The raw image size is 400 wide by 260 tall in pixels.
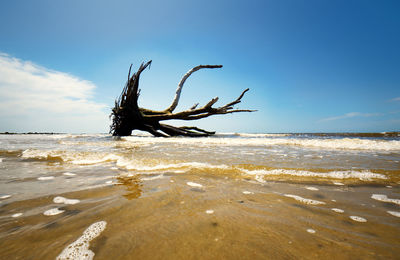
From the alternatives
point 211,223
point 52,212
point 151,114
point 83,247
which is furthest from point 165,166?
point 151,114

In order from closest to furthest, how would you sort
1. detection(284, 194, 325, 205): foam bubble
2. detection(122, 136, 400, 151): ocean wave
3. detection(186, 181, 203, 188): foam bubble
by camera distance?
detection(284, 194, 325, 205): foam bubble, detection(186, 181, 203, 188): foam bubble, detection(122, 136, 400, 151): ocean wave

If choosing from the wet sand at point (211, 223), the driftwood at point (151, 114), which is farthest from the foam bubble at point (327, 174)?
the driftwood at point (151, 114)

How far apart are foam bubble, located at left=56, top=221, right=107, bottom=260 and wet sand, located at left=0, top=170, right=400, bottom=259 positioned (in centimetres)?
3

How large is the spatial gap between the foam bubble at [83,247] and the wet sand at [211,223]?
0.03m

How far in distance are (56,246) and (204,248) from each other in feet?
2.55

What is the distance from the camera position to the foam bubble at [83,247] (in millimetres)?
892

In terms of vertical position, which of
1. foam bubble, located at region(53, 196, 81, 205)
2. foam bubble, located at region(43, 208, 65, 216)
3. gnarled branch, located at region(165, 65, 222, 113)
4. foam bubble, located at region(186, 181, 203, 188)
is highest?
gnarled branch, located at region(165, 65, 222, 113)

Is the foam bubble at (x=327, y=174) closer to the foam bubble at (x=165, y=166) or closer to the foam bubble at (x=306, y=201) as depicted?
the foam bubble at (x=165, y=166)

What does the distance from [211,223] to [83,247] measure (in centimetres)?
72

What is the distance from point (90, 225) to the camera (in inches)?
45.5

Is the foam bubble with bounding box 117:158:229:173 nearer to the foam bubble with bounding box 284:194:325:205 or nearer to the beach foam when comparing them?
the foam bubble with bounding box 284:194:325:205

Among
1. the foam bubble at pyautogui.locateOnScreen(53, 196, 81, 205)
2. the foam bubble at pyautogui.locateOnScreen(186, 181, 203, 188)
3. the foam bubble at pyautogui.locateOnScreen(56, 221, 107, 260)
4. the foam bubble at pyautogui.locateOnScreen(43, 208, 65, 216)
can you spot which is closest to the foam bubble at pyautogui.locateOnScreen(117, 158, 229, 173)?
the foam bubble at pyautogui.locateOnScreen(186, 181, 203, 188)

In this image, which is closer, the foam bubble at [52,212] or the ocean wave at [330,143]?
the foam bubble at [52,212]

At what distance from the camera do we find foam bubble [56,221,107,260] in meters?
0.89
